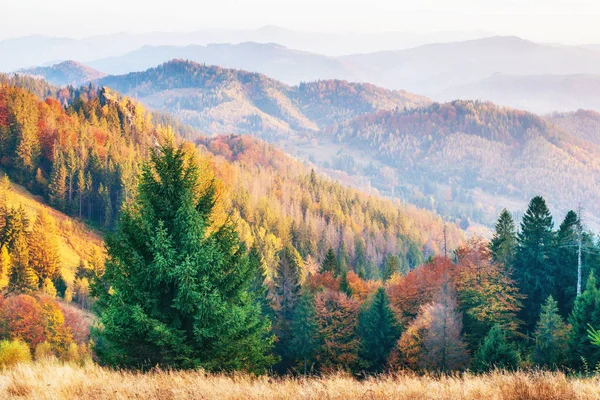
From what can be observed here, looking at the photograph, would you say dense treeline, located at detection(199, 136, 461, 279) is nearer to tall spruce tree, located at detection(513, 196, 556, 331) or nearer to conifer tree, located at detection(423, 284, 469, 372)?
tall spruce tree, located at detection(513, 196, 556, 331)

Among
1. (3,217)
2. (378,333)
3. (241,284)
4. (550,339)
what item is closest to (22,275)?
(3,217)

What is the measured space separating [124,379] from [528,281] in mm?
45298

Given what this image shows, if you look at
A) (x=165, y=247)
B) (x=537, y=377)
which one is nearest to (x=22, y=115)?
(x=165, y=247)

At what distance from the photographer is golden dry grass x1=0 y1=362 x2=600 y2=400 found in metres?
10.2

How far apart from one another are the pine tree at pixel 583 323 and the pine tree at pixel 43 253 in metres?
66.6

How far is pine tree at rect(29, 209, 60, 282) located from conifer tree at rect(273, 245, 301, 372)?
36.7 metres

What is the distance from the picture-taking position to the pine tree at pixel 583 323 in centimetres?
3219

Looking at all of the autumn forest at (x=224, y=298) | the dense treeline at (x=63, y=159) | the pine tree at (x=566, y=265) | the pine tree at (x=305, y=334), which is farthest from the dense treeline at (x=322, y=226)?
the pine tree at (x=566, y=265)

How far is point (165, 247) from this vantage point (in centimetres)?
1539

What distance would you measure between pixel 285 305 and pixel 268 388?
145 feet

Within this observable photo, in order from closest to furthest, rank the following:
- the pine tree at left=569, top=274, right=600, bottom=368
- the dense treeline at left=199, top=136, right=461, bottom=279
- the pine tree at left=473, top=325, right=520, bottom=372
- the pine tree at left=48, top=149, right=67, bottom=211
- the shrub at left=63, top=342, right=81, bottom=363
A: the pine tree at left=569, top=274, right=600, bottom=368, the pine tree at left=473, top=325, right=520, bottom=372, the shrub at left=63, top=342, right=81, bottom=363, the pine tree at left=48, top=149, right=67, bottom=211, the dense treeline at left=199, top=136, right=461, bottom=279

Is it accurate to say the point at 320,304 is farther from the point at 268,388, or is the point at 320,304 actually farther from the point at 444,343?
the point at 268,388

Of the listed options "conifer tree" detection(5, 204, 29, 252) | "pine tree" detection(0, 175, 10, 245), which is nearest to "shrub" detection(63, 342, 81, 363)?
"conifer tree" detection(5, 204, 29, 252)

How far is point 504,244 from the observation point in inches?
2026
